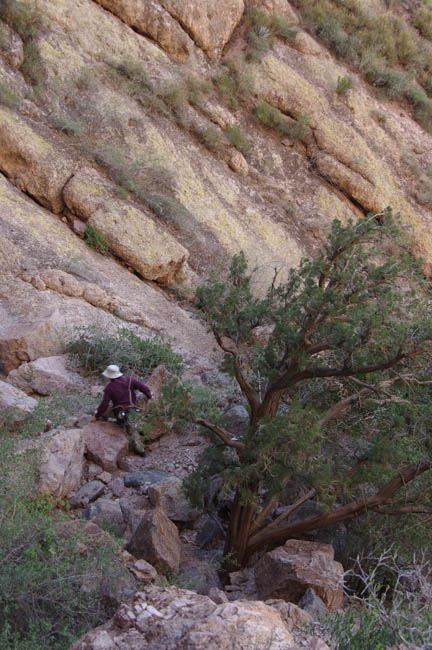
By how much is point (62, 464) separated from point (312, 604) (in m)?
2.97

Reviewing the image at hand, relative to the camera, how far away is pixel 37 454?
215 inches

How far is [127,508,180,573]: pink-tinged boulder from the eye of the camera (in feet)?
16.2

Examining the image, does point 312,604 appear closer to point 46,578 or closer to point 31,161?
point 46,578

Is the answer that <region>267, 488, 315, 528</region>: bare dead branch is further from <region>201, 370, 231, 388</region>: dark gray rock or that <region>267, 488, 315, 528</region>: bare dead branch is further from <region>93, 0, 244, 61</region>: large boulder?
<region>93, 0, 244, 61</region>: large boulder

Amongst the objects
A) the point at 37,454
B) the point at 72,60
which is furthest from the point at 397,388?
the point at 72,60

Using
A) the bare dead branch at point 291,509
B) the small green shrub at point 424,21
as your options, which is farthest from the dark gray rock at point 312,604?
the small green shrub at point 424,21

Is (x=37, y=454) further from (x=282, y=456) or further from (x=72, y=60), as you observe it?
(x=72, y=60)

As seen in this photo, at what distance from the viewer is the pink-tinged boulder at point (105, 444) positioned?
6.68m

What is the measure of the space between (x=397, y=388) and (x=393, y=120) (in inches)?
568

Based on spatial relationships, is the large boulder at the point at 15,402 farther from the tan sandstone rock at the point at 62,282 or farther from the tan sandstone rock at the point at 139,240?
the tan sandstone rock at the point at 139,240

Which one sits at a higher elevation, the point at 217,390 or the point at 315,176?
the point at 315,176

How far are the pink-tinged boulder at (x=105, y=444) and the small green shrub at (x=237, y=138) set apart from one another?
34.5 feet

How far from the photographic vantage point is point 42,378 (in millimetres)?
7910

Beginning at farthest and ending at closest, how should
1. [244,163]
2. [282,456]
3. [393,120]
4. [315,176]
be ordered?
[393,120]
[315,176]
[244,163]
[282,456]
